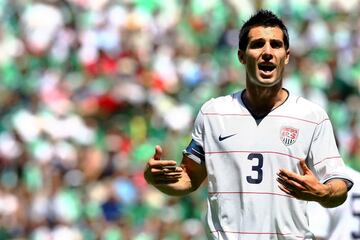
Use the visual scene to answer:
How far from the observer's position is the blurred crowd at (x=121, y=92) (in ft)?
40.5

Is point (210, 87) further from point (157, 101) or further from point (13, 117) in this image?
point (13, 117)

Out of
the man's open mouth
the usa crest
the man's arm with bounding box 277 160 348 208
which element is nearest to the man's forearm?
the man's arm with bounding box 277 160 348 208

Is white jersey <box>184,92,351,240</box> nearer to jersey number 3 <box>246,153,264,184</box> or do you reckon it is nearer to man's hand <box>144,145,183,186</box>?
jersey number 3 <box>246,153,264,184</box>

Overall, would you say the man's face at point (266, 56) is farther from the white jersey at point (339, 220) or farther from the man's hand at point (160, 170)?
the white jersey at point (339, 220)

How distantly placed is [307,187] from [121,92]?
8.08m

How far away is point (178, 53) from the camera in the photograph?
45.7ft

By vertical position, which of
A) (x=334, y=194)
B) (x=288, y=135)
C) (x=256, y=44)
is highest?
(x=256, y=44)

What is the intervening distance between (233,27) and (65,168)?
2751 millimetres

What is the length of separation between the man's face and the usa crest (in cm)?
24

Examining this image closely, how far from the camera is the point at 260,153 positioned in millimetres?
5910

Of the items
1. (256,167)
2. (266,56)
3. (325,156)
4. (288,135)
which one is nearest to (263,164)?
(256,167)

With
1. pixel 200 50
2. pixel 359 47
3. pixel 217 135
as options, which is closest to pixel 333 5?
pixel 359 47

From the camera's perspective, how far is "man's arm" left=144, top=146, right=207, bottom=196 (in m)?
5.91

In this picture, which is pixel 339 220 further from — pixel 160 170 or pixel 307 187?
pixel 307 187
